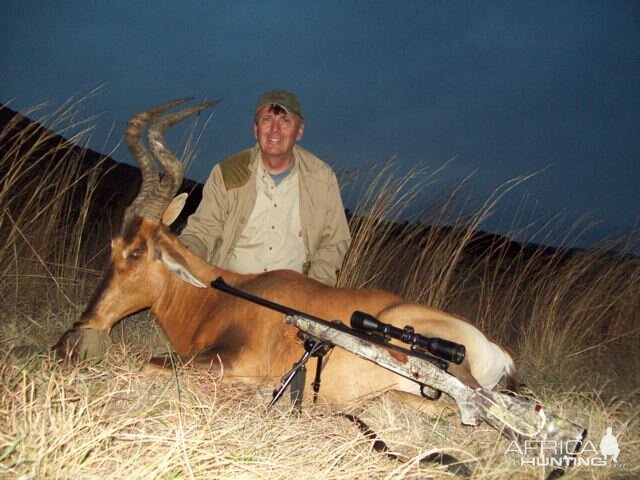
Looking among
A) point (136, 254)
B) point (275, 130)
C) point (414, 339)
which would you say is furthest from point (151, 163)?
point (414, 339)

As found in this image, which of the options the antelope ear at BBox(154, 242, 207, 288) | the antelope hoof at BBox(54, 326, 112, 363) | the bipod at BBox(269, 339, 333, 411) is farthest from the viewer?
the antelope ear at BBox(154, 242, 207, 288)

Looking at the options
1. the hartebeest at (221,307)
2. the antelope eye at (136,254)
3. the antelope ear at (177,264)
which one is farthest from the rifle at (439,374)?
the antelope eye at (136,254)

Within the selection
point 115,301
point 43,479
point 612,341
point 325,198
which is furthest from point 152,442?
point 612,341

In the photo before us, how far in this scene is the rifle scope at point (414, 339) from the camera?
2.46 metres

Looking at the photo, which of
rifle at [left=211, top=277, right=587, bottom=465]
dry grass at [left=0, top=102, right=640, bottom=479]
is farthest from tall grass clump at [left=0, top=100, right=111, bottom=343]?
rifle at [left=211, top=277, right=587, bottom=465]

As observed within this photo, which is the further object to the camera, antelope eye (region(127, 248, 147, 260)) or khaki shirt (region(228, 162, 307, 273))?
khaki shirt (region(228, 162, 307, 273))

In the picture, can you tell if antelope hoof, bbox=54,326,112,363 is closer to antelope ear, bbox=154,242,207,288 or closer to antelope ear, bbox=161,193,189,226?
antelope ear, bbox=154,242,207,288

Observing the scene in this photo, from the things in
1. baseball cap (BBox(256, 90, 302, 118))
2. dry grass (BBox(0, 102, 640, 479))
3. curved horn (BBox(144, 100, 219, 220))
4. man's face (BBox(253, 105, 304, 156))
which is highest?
baseball cap (BBox(256, 90, 302, 118))

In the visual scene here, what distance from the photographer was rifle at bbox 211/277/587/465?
7.42 feet

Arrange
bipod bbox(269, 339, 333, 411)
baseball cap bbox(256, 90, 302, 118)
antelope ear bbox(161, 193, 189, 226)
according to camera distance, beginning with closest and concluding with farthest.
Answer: bipod bbox(269, 339, 333, 411) < antelope ear bbox(161, 193, 189, 226) < baseball cap bbox(256, 90, 302, 118)

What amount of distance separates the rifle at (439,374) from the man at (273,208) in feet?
5.37

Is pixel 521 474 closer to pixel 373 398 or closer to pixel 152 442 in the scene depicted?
pixel 373 398

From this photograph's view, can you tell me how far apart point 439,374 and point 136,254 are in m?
2.19

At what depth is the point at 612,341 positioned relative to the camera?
18.1ft
